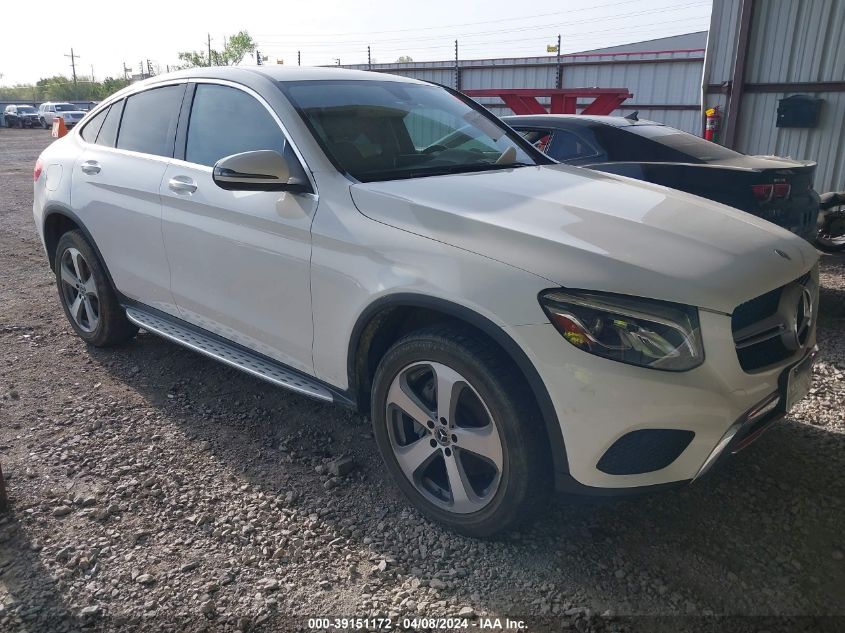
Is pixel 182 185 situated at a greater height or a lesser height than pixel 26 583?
greater

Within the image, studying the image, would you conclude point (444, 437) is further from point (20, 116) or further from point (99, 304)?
point (20, 116)

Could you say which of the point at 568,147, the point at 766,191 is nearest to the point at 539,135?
the point at 568,147

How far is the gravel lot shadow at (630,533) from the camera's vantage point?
2299mm

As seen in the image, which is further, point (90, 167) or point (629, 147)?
point (629, 147)

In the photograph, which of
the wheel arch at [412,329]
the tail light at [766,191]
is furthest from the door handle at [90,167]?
the tail light at [766,191]

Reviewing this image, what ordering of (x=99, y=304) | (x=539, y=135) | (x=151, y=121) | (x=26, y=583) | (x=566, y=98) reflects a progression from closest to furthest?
(x=26, y=583), (x=151, y=121), (x=99, y=304), (x=539, y=135), (x=566, y=98)

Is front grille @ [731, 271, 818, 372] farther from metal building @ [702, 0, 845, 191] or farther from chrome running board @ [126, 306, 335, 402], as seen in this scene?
metal building @ [702, 0, 845, 191]

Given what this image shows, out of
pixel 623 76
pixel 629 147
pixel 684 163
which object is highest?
pixel 623 76

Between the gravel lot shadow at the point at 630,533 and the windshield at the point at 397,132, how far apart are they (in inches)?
53.9

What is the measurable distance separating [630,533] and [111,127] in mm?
3782

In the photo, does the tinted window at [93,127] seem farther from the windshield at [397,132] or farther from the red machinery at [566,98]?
the red machinery at [566,98]

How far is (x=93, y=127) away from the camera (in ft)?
14.6

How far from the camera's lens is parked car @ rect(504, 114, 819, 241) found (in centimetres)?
502

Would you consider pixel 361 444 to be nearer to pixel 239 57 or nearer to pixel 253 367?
pixel 253 367
